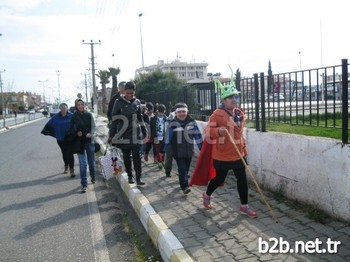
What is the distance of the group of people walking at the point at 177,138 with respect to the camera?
4.96m

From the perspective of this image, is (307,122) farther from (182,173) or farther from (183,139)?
→ (182,173)

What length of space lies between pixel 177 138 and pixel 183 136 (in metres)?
0.11

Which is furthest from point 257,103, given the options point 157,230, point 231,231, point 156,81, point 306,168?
point 156,81

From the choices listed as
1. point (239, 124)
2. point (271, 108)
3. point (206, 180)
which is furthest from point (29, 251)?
point (271, 108)

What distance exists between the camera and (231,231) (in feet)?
14.6

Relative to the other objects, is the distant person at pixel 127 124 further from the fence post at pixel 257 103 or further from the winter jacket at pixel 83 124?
the fence post at pixel 257 103

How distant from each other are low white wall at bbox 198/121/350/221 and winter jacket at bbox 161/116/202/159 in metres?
1.04

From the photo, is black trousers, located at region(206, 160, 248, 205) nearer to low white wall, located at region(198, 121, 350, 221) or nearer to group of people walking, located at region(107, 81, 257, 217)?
group of people walking, located at region(107, 81, 257, 217)

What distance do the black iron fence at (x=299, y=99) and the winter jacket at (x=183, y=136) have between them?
109 cm

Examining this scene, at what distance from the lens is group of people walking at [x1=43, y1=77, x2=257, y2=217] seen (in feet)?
16.3

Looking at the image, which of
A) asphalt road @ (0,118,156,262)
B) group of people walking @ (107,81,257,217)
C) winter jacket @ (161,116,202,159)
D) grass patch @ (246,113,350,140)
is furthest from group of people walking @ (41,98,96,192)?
grass patch @ (246,113,350,140)

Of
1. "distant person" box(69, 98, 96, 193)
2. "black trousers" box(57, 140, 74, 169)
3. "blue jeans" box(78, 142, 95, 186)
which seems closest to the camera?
"blue jeans" box(78, 142, 95, 186)

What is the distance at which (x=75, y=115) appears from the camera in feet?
25.6

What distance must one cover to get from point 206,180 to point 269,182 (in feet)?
3.63
